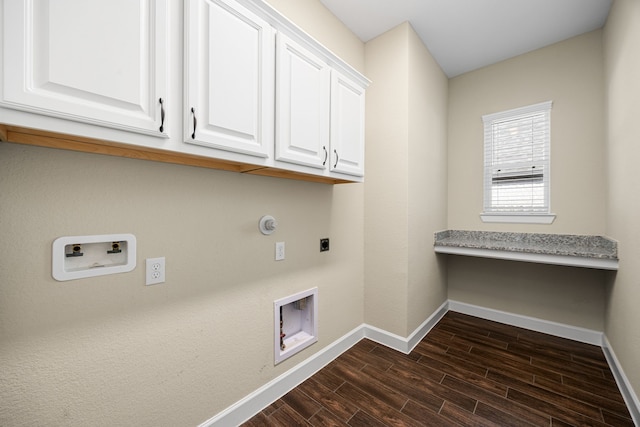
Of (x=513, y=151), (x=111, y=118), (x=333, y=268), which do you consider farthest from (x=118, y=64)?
(x=513, y=151)

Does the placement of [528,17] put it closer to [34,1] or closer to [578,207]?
[578,207]

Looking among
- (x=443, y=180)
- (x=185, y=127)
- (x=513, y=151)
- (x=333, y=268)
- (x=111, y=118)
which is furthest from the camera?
(x=443, y=180)

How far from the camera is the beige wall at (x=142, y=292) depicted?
911 mm

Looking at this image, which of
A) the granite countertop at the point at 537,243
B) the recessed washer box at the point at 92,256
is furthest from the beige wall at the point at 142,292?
the granite countertop at the point at 537,243

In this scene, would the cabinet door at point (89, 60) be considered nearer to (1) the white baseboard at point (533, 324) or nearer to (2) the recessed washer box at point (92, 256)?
(2) the recessed washer box at point (92, 256)

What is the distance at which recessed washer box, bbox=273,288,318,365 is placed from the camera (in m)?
1.75

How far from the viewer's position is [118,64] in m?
0.85

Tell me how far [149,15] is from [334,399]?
7.38ft

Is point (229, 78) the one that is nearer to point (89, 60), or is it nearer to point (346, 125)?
point (89, 60)

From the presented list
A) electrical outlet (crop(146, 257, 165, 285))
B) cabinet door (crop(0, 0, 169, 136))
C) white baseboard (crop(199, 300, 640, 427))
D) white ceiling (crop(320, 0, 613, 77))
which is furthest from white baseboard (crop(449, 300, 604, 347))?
cabinet door (crop(0, 0, 169, 136))

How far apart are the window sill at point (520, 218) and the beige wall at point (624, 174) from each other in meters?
0.45

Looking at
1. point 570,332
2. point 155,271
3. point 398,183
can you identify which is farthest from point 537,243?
point 155,271

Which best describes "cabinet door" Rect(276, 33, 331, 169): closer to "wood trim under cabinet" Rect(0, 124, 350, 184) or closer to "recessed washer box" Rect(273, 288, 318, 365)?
"wood trim under cabinet" Rect(0, 124, 350, 184)

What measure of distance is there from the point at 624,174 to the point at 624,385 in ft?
4.78
